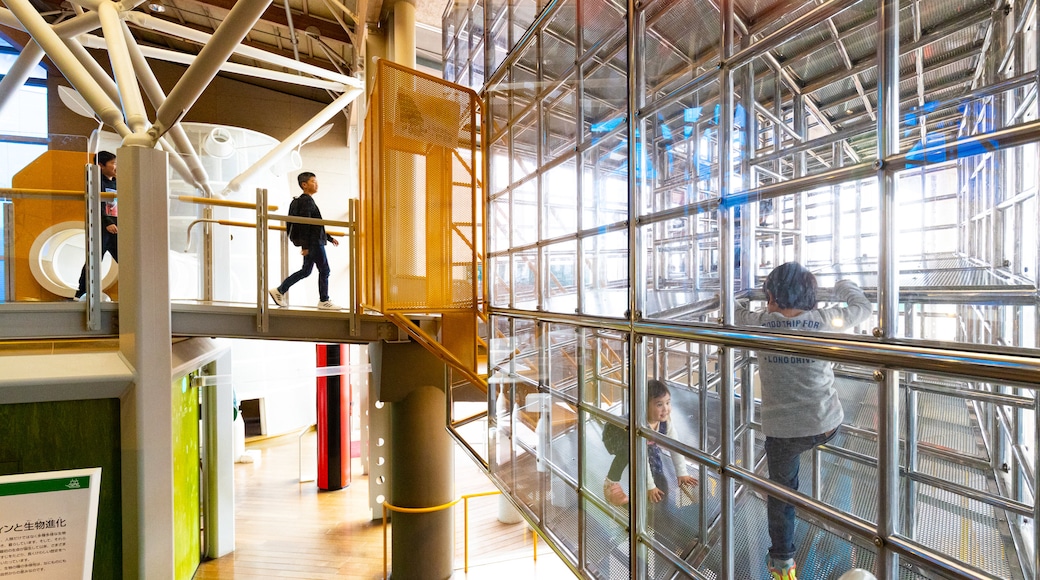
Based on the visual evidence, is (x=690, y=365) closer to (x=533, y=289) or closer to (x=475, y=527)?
(x=533, y=289)

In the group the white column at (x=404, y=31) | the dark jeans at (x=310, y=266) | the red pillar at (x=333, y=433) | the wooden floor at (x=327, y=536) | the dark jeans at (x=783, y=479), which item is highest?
the white column at (x=404, y=31)

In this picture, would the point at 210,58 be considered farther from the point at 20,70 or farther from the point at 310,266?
the point at 20,70

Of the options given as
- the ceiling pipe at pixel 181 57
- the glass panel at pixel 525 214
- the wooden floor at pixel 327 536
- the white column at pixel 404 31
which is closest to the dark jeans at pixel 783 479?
the glass panel at pixel 525 214

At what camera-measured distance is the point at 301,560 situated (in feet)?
20.5

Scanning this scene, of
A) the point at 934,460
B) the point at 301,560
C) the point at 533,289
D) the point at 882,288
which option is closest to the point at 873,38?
the point at 882,288

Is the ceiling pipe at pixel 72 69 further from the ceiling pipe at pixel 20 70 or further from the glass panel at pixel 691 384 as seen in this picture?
the glass panel at pixel 691 384

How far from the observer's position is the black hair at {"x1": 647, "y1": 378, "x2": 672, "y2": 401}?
227 centimetres

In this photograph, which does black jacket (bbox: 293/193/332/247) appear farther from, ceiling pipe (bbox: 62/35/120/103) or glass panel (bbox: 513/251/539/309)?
glass panel (bbox: 513/251/539/309)

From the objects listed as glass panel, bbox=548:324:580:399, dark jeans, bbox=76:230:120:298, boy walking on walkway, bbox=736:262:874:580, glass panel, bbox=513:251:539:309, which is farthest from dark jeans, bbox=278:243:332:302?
boy walking on walkway, bbox=736:262:874:580

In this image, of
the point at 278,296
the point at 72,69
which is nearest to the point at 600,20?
the point at 72,69

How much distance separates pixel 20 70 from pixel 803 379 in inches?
263

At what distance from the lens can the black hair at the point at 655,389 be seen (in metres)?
2.27

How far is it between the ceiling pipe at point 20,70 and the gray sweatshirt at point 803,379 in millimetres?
6155

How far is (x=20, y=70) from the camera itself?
4535mm
